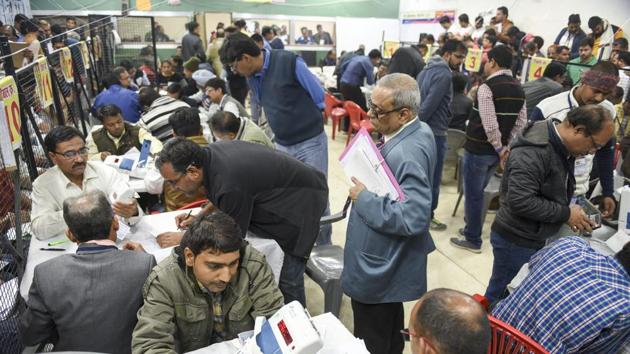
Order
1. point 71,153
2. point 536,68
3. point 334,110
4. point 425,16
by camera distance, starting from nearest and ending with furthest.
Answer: point 71,153 → point 536,68 → point 334,110 → point 425,16

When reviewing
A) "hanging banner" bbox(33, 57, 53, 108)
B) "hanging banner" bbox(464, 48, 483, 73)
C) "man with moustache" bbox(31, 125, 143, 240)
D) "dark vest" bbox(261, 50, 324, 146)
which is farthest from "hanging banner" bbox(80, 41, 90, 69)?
"hanging banner" bbox(464, 48, 483, 73)

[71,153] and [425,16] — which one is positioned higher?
[425,16]

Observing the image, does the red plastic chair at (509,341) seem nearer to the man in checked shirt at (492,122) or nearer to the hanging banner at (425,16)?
the man in checked shirt at (492,122)

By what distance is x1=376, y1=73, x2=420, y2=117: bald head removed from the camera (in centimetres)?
169

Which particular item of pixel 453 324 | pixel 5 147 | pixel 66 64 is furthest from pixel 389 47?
pixel 453 324

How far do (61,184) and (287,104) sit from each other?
5.24ft

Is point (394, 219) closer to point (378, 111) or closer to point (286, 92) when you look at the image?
point (378, 111)

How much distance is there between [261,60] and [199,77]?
2.93m

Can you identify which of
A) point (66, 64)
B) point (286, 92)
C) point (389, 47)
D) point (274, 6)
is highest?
point (274, 6)

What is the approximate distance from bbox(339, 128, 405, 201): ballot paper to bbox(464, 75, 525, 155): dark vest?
5.71ft

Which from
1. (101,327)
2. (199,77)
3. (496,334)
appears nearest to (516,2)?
(199,77)

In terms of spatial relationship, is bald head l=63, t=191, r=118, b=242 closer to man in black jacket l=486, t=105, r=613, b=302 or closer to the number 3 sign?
man in black jacket l=486, t=105, r=613, b=302

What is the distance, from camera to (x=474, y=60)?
7074 mm

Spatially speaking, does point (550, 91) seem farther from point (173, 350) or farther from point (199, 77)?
point (199, 77)
